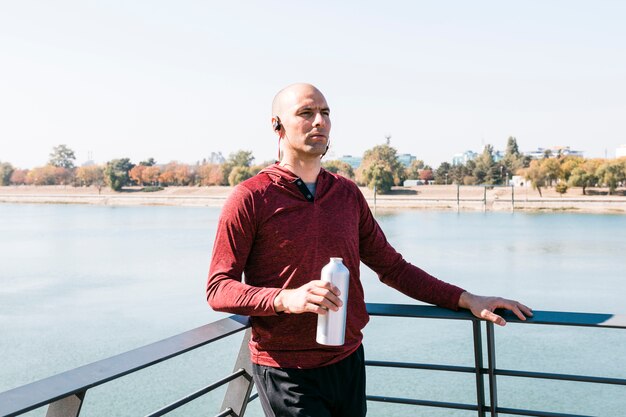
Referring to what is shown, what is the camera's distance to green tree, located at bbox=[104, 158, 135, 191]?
89.6m

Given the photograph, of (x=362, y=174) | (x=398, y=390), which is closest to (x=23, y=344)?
(x=398, y=390)

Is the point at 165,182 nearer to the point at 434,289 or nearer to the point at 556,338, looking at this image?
the point at 556,338

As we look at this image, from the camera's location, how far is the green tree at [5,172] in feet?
358

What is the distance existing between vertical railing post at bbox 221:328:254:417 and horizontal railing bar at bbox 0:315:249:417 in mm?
237

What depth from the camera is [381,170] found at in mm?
72875

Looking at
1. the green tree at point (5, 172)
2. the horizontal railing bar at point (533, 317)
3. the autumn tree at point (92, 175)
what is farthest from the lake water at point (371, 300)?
the green tree at point (5, 172)

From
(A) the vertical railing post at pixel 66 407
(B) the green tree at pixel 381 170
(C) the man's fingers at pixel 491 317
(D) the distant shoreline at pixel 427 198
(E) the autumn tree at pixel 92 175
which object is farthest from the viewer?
(E) the autumn tree at pixel 92 175

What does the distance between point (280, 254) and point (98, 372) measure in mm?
532

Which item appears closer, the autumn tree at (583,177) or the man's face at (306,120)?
the man's face at (306,120)

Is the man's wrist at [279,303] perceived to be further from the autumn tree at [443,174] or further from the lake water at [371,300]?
the autumn tree at [443,174]

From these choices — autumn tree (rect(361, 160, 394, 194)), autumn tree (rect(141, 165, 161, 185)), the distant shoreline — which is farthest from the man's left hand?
autumn tree (rect(141, 165, 161, 185))

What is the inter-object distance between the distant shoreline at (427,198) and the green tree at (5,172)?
630 inches

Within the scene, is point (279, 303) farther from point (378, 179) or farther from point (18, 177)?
point (18, 177)

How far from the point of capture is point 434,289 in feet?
7.06
